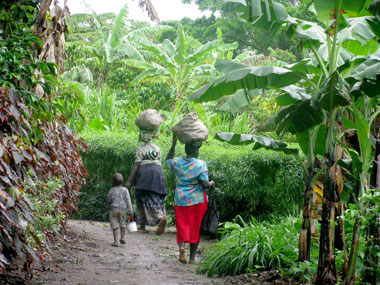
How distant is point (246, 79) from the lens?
585 centimetres

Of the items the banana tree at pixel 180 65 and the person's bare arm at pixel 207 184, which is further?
the banana tree at pixel 180 65

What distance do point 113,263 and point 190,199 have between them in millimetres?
1489

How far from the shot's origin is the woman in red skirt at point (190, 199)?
764 cm

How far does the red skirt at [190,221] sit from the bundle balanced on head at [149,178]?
2438mm

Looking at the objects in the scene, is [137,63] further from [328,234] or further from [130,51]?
[328,234]

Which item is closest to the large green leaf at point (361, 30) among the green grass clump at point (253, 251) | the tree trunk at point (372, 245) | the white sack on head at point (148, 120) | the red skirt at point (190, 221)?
the tree trunk at point (372, 245)

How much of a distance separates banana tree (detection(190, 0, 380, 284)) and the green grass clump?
0.51 metres

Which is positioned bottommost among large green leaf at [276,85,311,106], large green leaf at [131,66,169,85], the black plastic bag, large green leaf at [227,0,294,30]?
the black plastic bag

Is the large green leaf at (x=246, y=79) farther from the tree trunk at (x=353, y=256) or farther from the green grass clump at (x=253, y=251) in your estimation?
the green grass clump at (x=253, y=251)

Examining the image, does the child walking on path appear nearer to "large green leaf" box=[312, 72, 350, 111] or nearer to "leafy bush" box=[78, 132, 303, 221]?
"leafy bush" box=[78, 132, 303, 221]

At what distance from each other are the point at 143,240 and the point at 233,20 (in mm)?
26271

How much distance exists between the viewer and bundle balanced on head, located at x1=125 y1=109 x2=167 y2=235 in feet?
33.6

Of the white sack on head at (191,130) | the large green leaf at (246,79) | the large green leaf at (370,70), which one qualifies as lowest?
the white sack on head at (191,130)

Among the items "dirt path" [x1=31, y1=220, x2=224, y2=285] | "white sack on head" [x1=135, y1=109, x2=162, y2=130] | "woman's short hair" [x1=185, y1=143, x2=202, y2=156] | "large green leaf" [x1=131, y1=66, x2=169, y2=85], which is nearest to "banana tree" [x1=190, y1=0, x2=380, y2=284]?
"woman's short hair" [x1=185, y1=143, x2=202, y2=156]
